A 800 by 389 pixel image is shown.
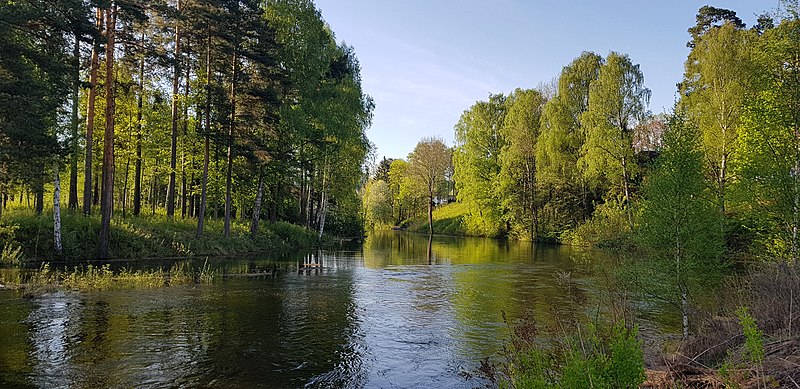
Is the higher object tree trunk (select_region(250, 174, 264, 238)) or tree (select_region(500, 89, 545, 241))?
tree (select_region(500, 89, 545, 241))

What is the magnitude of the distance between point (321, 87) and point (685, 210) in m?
28.2

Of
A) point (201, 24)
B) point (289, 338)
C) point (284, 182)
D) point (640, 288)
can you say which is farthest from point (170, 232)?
point (640, 288)

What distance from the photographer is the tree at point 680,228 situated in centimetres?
1117

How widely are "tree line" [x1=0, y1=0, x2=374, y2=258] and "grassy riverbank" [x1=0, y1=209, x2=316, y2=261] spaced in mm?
950

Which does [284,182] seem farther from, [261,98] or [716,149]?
[716,149]

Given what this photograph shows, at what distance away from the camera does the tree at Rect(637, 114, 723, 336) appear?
36.7 ft

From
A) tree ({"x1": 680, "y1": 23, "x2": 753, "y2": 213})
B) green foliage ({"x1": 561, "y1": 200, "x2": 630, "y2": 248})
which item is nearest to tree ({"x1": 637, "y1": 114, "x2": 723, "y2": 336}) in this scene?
tree ({"x1": 680, "y1": 23, "x2": 753, "y2": 213})

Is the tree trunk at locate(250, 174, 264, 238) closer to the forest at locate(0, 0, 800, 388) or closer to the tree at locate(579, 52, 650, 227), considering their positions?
the forest at locate(0, 0, 800, 388)

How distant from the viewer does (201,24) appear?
26984mm

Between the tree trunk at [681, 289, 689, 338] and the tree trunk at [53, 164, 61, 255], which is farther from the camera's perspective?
the tree trunk at [53, 164, 61, 255]

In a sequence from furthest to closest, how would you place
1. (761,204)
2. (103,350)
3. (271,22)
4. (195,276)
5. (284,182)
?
(284,182) → (271,22) → (195,276) → (761,204) → (103,350)

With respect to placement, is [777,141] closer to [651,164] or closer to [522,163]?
[651,164]

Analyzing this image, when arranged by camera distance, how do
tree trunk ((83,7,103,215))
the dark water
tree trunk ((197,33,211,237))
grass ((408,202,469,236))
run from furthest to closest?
grass ((408,202,469,236)), tree trunk ((197,33,211,237)), tree trunk ((83,7,103,215)), the dark water

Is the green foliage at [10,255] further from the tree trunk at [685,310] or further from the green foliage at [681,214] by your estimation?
the tree trunk at [685,310]
